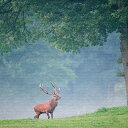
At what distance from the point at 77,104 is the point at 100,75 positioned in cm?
724

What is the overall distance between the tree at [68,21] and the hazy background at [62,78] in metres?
28.5

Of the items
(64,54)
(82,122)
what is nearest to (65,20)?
(82,122)

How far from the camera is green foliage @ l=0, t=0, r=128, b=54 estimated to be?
29234mm

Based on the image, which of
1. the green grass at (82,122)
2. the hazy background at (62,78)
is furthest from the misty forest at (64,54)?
the green grass at (82,122)

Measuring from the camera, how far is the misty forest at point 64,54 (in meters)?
30.7

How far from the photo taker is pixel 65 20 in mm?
31109

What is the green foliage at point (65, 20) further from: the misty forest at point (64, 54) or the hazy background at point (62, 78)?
the hazy background at point (62, 78)

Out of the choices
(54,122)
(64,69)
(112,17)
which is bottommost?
(54,122)

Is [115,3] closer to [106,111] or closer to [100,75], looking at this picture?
[106,111]

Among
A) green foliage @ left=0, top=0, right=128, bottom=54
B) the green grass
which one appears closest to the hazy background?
green foliage @ left=0, top=0, right=128, bottom=54

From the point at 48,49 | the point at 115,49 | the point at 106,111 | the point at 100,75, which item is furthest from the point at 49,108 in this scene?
the point at 100,75

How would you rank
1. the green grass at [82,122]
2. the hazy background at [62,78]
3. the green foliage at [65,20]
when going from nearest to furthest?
the green grass at [82,122], the green foliage at [65,20], the hazy background at [62,78]

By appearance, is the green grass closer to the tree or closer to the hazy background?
the tree

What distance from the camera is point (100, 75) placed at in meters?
83.9
